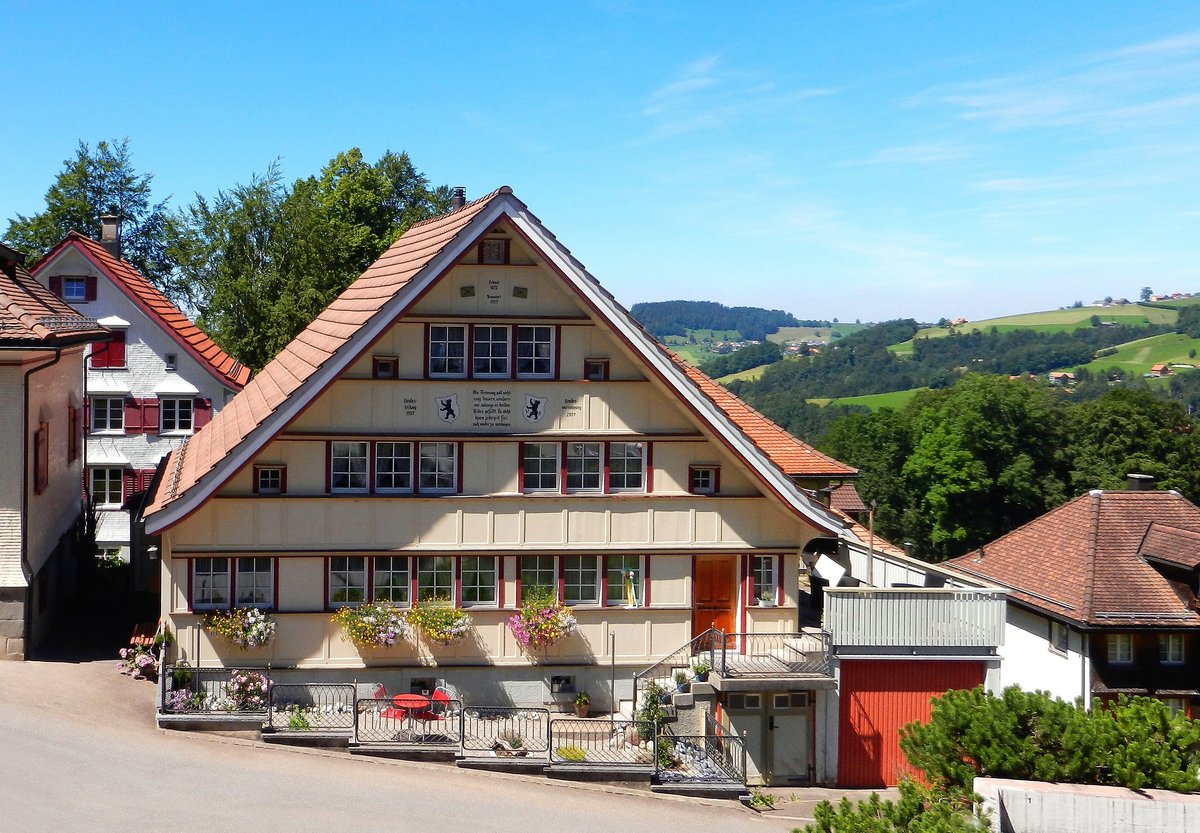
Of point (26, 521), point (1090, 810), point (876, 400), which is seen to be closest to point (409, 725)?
point (26, 521)

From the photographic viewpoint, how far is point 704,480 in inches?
935

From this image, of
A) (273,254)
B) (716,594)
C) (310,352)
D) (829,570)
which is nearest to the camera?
(716,594)

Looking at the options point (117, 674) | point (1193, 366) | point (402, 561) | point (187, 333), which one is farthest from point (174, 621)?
point (1193, 366)

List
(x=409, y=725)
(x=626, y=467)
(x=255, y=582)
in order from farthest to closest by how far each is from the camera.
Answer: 1. (x=626, y=467)
2. (x=255, y=582)
3. (x=409, y=725)

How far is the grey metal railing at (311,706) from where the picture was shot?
20.2 meters

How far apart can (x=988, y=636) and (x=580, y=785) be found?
8600mm

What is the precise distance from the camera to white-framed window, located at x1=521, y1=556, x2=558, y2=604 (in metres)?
23.3

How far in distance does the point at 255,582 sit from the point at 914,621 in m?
12.5

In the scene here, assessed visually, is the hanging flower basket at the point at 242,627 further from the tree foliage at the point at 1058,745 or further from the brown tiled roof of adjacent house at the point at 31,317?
the tree foliage at the point at 1058,745

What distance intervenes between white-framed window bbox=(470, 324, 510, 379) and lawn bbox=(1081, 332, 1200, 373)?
144 m

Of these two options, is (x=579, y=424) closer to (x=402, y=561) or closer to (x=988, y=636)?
(x=402, y=561)

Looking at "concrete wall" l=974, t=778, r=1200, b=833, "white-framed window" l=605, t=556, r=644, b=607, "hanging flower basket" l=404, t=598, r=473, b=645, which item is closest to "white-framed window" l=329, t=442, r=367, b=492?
"hanging flower basket" l=404, t=598, r=473, b=645

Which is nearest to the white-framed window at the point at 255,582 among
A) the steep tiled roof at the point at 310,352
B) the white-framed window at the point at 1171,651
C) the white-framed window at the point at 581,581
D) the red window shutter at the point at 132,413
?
the steep tiled roof at the point at 310,352

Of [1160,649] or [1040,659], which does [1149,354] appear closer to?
[1040,659]
